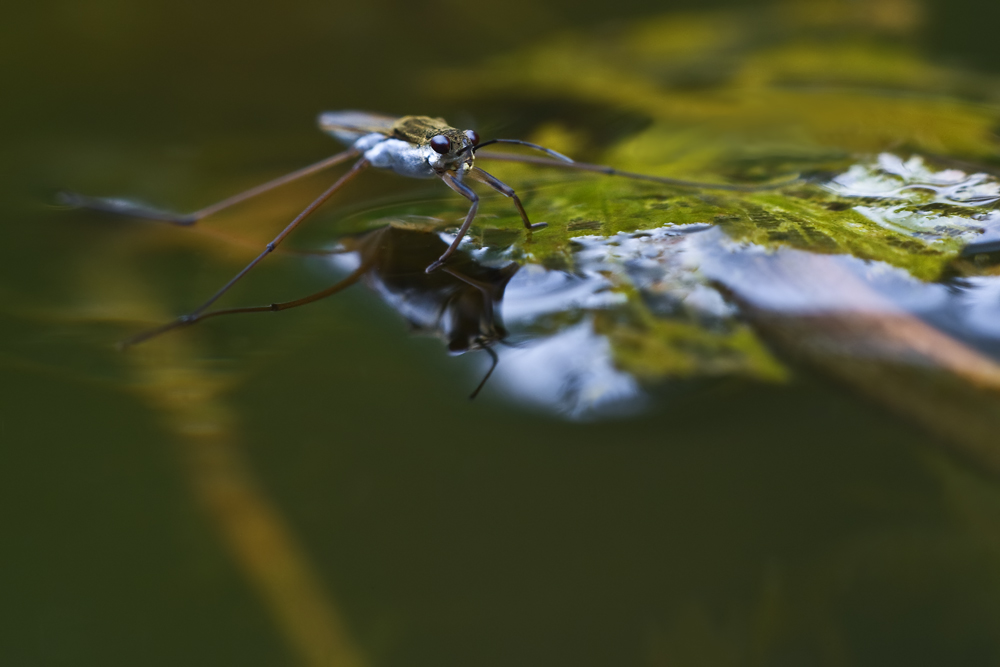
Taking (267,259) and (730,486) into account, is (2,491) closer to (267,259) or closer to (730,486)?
(267,259)

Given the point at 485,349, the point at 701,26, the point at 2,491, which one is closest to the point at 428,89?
the point at 701,26

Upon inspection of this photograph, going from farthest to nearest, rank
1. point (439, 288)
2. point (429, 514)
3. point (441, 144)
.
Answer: point (441, 144) → point (439, 288) → point (429, 514)

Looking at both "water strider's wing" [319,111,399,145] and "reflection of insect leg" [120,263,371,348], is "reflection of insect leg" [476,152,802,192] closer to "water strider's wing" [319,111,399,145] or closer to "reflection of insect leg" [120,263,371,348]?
"water strider's wing" [319,111,399,145]

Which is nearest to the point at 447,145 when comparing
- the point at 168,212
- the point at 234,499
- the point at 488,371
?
the point at 488,371

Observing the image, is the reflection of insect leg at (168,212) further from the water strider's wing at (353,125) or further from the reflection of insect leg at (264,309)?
the reflection of insect leg at (264,309)

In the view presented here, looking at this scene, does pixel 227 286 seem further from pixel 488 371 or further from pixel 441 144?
pixel 488 371

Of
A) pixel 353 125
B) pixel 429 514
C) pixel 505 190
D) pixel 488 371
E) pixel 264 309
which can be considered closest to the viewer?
pixel 429 514

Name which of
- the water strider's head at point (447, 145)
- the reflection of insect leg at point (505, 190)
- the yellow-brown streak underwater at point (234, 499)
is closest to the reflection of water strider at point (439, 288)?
the reflection of insect leg at point (505, 190)

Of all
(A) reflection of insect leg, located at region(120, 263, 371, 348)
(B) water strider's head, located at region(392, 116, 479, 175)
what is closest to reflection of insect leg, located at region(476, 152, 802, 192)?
(B) water strider's head, located at region(392, 116, 479, 175)
